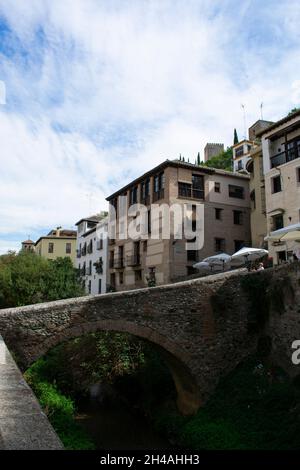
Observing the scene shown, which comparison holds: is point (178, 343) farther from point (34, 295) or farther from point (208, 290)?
point (34, 295)

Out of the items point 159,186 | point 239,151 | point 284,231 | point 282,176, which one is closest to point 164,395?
point 284,231

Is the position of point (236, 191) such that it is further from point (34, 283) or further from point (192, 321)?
point (192, 321)

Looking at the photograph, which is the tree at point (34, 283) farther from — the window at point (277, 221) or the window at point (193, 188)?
the window at point (277, 221)

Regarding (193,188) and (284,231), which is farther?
(193,188)

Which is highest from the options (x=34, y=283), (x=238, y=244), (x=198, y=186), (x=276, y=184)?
(x=198, y=186)

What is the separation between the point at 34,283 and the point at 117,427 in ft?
45.3

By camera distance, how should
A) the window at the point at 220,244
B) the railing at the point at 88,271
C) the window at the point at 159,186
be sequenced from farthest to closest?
1. the railing at the point at 88,271
2. the window at the point at 220,244
3. the window at the point at 159,186

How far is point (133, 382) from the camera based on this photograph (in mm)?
19344

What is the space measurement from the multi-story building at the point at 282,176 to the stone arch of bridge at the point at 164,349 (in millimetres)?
10433

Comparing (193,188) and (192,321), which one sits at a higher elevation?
(193,188)

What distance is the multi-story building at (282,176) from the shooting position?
22219 mm

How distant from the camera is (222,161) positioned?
59.9 m

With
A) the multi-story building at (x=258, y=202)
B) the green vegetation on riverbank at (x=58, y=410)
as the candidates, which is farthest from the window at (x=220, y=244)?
the green vegetation on riverbank at (x=58, y=410)

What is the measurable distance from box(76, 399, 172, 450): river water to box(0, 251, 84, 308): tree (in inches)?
369
